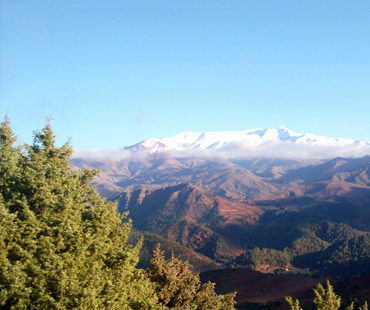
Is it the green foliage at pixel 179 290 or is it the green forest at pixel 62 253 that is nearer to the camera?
the green forest at pixel 62 253

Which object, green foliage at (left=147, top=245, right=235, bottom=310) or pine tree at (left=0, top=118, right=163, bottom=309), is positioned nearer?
pine tree at (left=0, top=118, right=163, bottom=309)

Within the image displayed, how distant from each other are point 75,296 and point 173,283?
856 centimetres

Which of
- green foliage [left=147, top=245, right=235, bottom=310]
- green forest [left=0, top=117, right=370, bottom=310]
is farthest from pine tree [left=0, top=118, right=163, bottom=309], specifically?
green foliage [left=147, top=245, right=235, bottom=310]

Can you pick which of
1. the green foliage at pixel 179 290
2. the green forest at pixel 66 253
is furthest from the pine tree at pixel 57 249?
the green foliage at pixel 179 290

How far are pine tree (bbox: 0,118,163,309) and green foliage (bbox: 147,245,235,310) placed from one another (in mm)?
1383

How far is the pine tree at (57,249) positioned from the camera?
39.6 ft

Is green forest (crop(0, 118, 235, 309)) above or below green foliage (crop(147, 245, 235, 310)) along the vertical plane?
above

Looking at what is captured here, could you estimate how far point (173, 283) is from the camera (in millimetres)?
19531

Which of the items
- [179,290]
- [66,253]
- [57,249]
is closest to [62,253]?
[66,253]

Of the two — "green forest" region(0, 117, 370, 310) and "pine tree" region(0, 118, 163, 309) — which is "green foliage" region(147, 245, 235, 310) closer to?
"green forest" region(0, 117, 370, 310)

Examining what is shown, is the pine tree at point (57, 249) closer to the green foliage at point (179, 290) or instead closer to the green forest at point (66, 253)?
the green forest at point (66, 253)

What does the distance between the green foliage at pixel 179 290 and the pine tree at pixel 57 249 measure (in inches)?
54.5

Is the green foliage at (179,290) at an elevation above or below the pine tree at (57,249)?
below

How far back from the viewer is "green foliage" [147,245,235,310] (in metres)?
18.8
